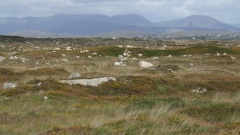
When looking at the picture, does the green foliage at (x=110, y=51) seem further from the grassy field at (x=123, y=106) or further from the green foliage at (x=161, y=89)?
the green foliage at (x=161, y=89)

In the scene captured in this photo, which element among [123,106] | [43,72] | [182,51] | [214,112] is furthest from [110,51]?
[214,112]

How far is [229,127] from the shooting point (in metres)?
9.66

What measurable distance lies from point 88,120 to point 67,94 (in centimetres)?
775

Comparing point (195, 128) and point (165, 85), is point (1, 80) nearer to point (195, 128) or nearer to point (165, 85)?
point (165, 85)


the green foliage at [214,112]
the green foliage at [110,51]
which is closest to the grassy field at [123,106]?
the green foliage at [214,112]

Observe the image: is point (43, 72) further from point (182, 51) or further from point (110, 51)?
point (182, 51)

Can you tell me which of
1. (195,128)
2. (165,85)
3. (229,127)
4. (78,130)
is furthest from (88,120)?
(165,85)

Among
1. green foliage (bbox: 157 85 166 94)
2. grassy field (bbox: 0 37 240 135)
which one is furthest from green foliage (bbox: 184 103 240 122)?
green foliage (bbox: 157 85 166 94)

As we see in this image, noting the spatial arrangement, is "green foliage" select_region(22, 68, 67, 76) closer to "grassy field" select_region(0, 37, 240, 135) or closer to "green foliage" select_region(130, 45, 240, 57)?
"grassy field" select_region(0, 37, 240, 135)

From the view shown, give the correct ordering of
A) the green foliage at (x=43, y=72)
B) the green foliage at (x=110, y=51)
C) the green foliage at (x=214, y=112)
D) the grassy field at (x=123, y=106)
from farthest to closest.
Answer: the green foliage at (x=110, y=51) → the green foliage at (x=43, y=72) → the green foliage at (x=214, y=112) → the grassy field at (x=123, y=106)

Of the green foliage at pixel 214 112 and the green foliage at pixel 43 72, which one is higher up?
the green foliage at pixel 214 112

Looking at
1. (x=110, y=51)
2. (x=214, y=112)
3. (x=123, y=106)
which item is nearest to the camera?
(x=214, y=112)

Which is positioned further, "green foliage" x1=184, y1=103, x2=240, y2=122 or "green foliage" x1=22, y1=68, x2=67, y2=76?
"green foliage" x1=22, y1=68, x2=67, y2=76

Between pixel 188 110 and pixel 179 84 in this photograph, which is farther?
pixel 179 84
